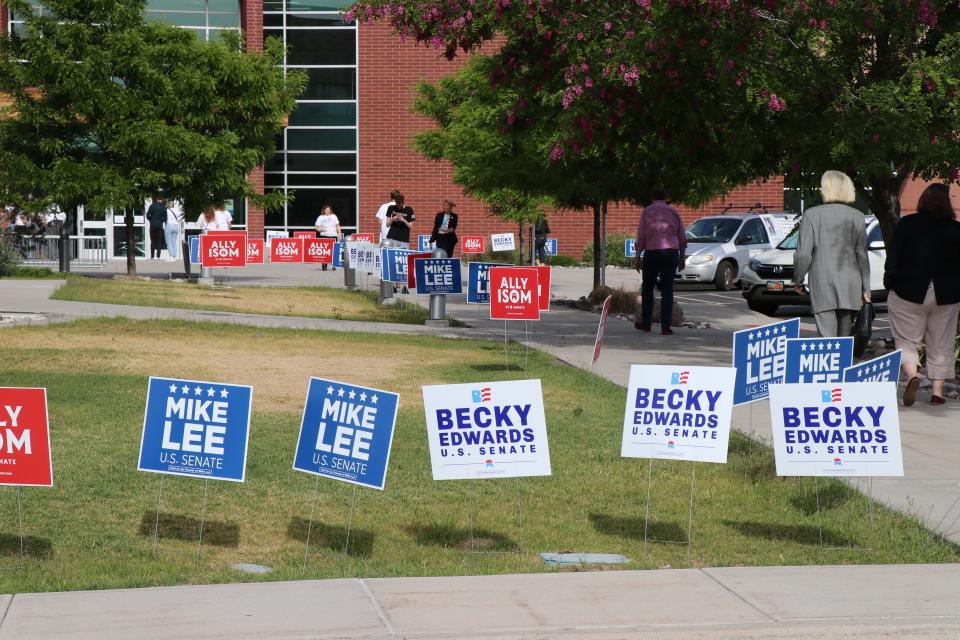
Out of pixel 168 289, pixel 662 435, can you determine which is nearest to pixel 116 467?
Answer: pixel 662 435

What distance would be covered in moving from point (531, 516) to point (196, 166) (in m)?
20.2

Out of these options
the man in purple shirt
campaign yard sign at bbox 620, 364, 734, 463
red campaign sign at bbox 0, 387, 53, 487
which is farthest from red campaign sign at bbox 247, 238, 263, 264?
red campaign sign at bbox 0, 387, 53, 487

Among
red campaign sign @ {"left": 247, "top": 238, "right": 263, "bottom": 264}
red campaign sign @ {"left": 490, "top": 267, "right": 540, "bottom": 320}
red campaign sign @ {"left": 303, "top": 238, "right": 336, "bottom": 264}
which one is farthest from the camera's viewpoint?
red campaign sign @ {"left": 303, "top": 238, "right": 336, "bottom": 264}

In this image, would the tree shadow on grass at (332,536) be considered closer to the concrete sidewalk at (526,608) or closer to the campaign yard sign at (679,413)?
the concrete sidewalk at (526,608)

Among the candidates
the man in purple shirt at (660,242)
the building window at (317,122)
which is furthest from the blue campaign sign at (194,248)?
the building window at (317,122)

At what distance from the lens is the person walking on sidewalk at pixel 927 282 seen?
37.4 ft

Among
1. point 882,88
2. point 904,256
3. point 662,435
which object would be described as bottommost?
point 662,435

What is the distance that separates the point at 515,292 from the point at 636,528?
590cm

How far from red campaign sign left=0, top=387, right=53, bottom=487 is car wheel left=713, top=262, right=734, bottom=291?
79.0 ft

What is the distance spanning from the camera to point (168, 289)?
24.5m

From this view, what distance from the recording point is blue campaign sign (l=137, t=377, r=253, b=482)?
703cm

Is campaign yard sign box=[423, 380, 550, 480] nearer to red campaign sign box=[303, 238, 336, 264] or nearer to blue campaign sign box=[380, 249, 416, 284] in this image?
blue campaign sign box=[380, 249, 416, 284]

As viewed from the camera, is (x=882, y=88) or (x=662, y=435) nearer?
(x=662, y=435)

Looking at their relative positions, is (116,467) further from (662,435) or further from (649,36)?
(649,36)
